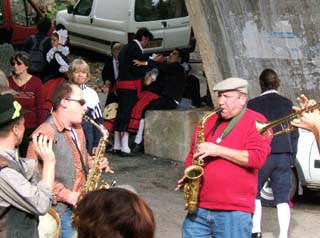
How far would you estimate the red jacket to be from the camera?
5566 millimetres

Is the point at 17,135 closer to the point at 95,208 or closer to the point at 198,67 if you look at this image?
the point at 95,208

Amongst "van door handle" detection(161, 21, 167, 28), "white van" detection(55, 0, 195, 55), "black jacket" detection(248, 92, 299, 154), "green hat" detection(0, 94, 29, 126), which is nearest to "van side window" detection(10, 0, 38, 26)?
"white van" detection(55, 0, 195, 55)

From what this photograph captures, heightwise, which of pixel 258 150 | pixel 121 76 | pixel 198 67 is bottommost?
pixel 198 67

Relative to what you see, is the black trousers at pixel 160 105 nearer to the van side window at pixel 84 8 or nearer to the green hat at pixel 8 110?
the green hat at pixel 8 110

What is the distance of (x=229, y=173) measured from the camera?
558cm

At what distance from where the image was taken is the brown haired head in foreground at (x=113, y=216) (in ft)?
9.38

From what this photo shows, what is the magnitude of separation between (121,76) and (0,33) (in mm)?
4490

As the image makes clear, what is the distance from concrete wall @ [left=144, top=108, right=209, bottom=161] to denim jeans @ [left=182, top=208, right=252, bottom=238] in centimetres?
502

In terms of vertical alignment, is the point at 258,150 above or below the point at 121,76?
above

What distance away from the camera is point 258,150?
559 centimetres

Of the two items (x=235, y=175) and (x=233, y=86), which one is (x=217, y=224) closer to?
(x=235, y=175)

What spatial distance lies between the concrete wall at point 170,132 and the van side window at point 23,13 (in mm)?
7333

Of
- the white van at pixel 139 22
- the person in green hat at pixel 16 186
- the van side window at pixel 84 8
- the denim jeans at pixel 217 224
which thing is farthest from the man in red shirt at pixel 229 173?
the van side window at pixel 84 8

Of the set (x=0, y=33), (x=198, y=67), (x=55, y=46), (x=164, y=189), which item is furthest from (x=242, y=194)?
(x=198, y=67)
